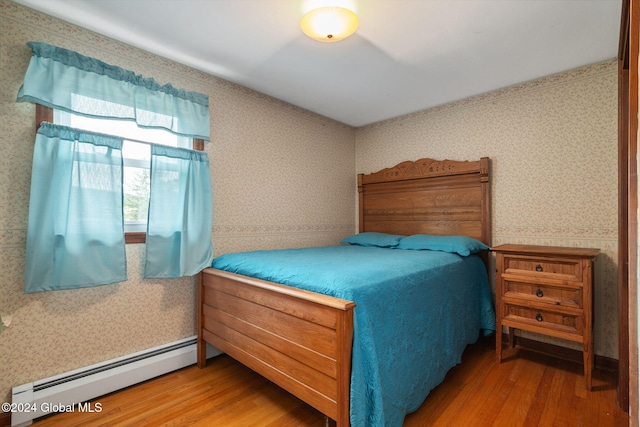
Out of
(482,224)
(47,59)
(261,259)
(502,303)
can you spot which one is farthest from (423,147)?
(47,59)

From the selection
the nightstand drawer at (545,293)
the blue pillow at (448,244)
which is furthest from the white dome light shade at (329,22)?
the nightstand drawer at (545,293)

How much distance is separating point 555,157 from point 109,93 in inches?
129

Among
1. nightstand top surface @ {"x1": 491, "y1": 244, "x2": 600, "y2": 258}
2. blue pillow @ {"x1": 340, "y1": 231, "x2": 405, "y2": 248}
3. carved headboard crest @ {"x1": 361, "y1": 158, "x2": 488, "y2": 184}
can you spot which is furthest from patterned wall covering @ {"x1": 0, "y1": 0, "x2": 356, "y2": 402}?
nightstand top surface @ {"x1": 491, "y1": 244, "x2": 600, "y2": 258}

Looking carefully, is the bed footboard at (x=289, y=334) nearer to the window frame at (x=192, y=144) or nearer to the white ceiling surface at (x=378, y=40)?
the window frame at (x=192, y=144)

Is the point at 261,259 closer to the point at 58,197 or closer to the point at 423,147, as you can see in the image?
the point at 58,197

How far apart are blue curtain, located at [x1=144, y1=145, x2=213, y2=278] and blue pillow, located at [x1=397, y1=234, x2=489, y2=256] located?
1.74m

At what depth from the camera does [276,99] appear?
304 centimetres

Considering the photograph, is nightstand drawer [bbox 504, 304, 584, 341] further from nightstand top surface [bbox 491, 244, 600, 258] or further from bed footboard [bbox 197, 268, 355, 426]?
bed footboard [bbox 197, 268, 355, 426]

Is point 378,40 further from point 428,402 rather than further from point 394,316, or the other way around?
point 428,402

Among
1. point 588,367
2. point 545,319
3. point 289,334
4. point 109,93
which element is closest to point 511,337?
point 545,319

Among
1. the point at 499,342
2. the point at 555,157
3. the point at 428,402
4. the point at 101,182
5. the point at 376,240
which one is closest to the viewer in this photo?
the point at 428,402

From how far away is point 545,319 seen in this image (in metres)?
2.17

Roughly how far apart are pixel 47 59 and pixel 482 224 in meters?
3.33

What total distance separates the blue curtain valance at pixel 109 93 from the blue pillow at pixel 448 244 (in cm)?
198
